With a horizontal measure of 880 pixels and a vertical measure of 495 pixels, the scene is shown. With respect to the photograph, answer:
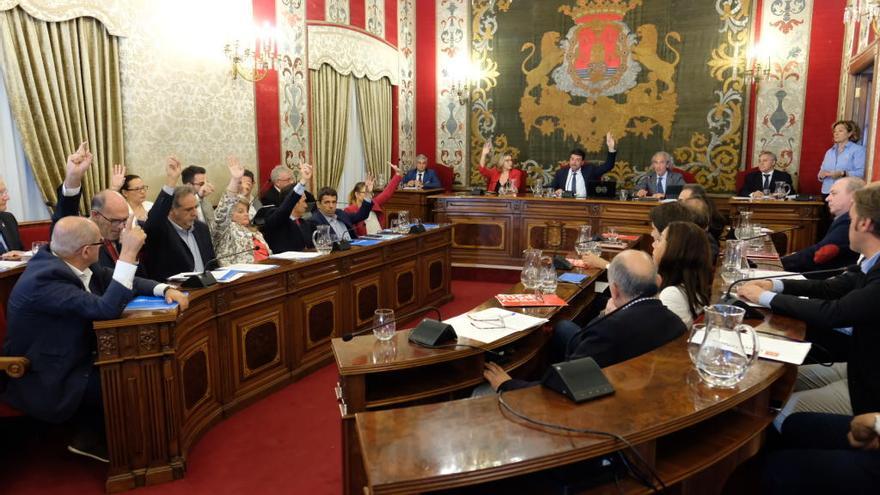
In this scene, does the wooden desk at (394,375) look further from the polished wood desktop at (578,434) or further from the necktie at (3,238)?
the necktie at (3,238)

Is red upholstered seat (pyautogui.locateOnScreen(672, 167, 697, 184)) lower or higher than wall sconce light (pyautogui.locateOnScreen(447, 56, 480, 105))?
lower

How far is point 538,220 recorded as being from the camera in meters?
7.45

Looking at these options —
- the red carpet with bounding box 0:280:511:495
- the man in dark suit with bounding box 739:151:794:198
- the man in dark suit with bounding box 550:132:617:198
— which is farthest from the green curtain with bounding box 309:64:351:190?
the man in dark suit with bounding box 739:151:794:198

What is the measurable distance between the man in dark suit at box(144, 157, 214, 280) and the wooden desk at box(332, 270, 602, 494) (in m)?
1.81

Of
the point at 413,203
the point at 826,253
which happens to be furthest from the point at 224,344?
the point at 413,203

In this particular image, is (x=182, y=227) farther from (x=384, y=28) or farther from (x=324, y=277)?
(x=384, y=28)

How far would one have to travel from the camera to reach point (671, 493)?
1.75 meters

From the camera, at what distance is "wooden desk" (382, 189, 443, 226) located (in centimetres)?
845

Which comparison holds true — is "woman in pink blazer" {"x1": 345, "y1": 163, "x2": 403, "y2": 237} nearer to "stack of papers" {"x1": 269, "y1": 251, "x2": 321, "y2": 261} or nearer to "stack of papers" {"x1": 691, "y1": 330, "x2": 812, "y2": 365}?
"stack of papers" {"x1": 269, "y1": 251, "x2": 321, "y2": 261}

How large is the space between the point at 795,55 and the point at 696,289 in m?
6.93

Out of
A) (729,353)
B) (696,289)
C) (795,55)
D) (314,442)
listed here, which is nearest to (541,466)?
(729,353)

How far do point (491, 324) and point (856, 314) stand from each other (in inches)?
52.4

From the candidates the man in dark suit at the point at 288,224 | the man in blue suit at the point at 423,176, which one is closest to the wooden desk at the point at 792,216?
the man in blue suit at the point at 423,176

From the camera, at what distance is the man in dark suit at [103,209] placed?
3.23 metres
